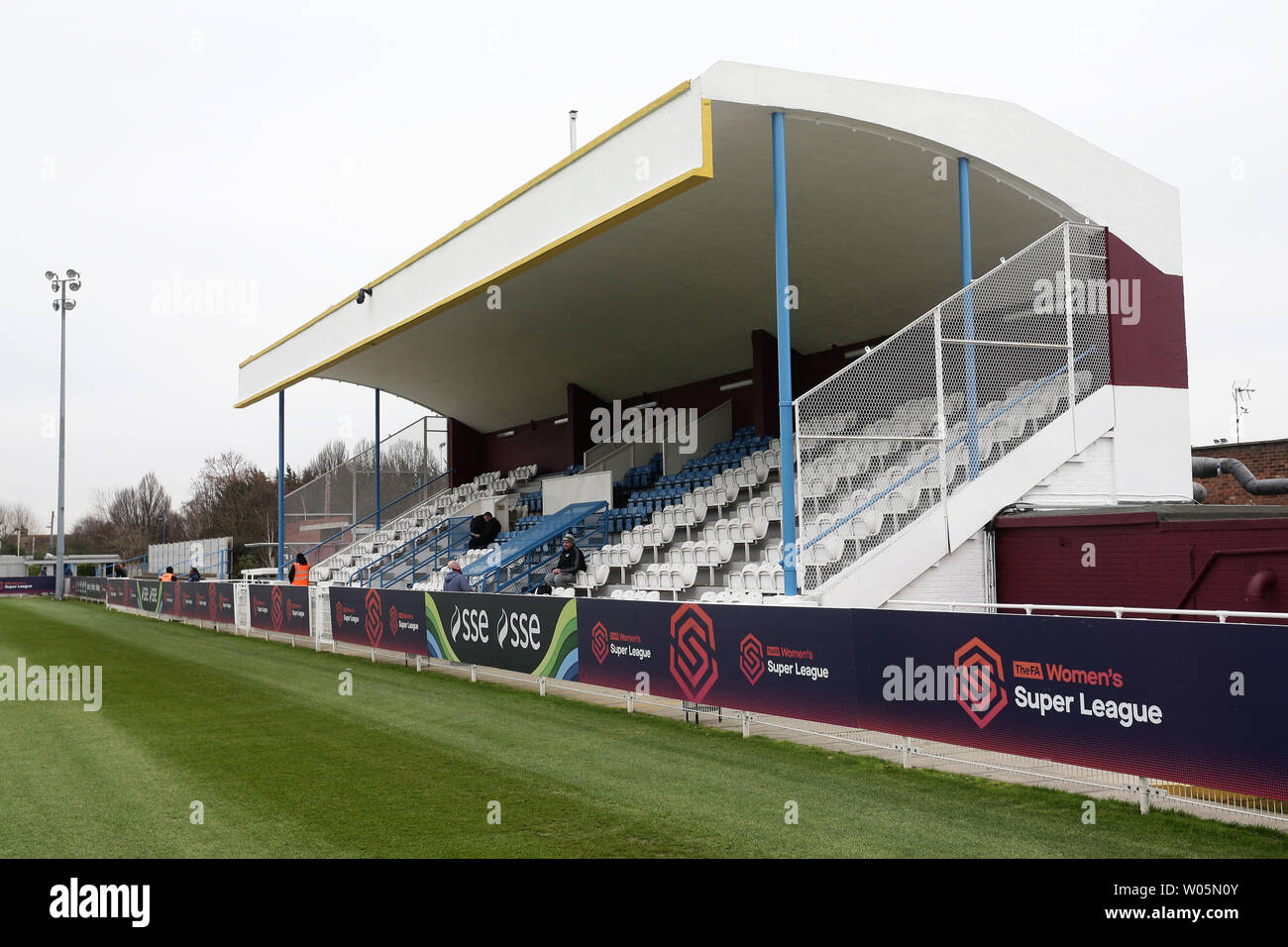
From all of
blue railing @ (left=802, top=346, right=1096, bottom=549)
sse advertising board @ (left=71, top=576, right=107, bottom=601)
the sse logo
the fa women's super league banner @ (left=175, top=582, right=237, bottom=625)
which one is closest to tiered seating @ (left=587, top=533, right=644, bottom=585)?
the sse logo

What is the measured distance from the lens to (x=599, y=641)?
1210 cm

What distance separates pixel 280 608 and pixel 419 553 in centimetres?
663

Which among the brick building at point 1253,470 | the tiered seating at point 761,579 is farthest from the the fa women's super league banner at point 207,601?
the brick building at point 1253,470

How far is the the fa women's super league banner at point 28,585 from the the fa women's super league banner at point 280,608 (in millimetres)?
35318

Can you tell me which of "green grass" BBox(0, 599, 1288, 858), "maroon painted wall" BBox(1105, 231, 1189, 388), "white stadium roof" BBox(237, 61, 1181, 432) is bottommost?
"green grass" BBox(0, 599, 1288, 858)

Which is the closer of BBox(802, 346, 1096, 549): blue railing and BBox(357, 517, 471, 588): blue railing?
BBox(802, 346, 1096, 549): blue railing

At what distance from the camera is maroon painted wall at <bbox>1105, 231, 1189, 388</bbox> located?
15805 millimetres

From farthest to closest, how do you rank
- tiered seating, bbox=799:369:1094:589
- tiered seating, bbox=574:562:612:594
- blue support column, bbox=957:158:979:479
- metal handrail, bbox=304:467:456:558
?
metal handrail, bbox=304:467:456:558 → tiered seating, bbox=574:562:612:594 → blue support column, bbox=957:158:979:479 → tiered seating, bbox=799:369:1094:589

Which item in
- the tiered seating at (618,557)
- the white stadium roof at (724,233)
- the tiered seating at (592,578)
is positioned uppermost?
the white stadium roof at (724,233)

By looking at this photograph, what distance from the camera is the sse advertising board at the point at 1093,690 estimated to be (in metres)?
6.28

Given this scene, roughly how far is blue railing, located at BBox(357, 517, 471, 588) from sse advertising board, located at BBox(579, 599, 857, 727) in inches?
655

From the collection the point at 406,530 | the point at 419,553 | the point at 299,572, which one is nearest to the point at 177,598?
the point at 406,530

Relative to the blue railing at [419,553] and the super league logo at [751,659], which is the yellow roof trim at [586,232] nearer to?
the super league logo at [751,659]

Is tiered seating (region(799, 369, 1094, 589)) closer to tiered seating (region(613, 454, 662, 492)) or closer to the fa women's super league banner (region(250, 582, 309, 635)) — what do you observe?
the fa women's super league banner (region(250, 582, 309, 635))
